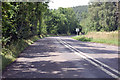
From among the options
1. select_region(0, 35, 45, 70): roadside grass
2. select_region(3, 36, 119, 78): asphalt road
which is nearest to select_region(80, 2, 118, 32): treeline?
select_region(0, 35, 45, 70): roadside grass

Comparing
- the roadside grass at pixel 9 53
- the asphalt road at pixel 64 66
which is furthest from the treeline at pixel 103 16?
the asphalt road at pixel 64 66

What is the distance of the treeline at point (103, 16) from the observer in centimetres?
5644

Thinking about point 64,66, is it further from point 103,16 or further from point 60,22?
point 60,22

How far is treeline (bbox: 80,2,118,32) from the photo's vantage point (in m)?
56.4

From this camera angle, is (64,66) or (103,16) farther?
(103,16)

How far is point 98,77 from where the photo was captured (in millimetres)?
6422

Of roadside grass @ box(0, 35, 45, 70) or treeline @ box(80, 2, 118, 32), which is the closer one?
roadside grass @ box(0, 35, 45, 70)

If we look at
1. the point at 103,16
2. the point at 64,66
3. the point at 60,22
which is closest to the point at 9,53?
the point at 64,66

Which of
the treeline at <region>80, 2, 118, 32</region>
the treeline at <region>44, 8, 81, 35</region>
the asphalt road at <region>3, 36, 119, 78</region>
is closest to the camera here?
the asphalt road at <region>3, 36, 119, 78</region>

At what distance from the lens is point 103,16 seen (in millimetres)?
60188

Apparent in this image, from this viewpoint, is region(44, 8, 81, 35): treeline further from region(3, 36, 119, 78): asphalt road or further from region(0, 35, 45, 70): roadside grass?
region(3, 36, 119, 78): asphalt road

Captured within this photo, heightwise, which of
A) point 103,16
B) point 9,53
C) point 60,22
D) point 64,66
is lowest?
point 64,66

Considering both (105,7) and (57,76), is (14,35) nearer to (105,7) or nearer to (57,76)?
(57,76)

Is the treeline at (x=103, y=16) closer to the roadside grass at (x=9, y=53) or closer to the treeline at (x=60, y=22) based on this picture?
the treeline at (x=60, y=22)
